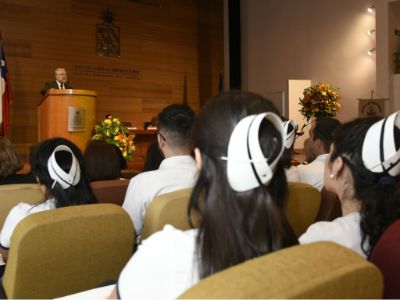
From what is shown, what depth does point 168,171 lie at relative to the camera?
2.38 metres

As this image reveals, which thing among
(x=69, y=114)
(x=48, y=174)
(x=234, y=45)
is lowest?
(x=48, y=174)

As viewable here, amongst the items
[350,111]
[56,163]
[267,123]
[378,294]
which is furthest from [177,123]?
[350,111]

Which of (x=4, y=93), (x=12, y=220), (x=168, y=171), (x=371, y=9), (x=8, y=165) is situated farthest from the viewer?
(x=371, y=9)

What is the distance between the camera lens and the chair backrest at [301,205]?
2202 millimetres

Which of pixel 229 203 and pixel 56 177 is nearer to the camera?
pixel 229 203

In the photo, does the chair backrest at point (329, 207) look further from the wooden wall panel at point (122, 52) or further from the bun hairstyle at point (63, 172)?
Answer: the wooden wall panel at point (122, 52)

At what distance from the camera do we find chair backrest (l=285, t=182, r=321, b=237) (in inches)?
86.7

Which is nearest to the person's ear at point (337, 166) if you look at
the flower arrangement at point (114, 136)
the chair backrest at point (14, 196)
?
the chair backrest at point (14, 196)

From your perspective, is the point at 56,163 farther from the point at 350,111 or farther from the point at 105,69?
the point at 350,111

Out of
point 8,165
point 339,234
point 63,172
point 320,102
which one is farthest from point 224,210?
point 320,102

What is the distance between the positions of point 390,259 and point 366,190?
1.29ft

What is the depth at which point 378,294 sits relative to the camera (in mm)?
784

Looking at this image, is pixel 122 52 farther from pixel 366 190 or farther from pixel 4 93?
pixel 366 190

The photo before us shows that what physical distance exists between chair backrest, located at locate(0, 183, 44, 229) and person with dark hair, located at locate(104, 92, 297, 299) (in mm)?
1592
